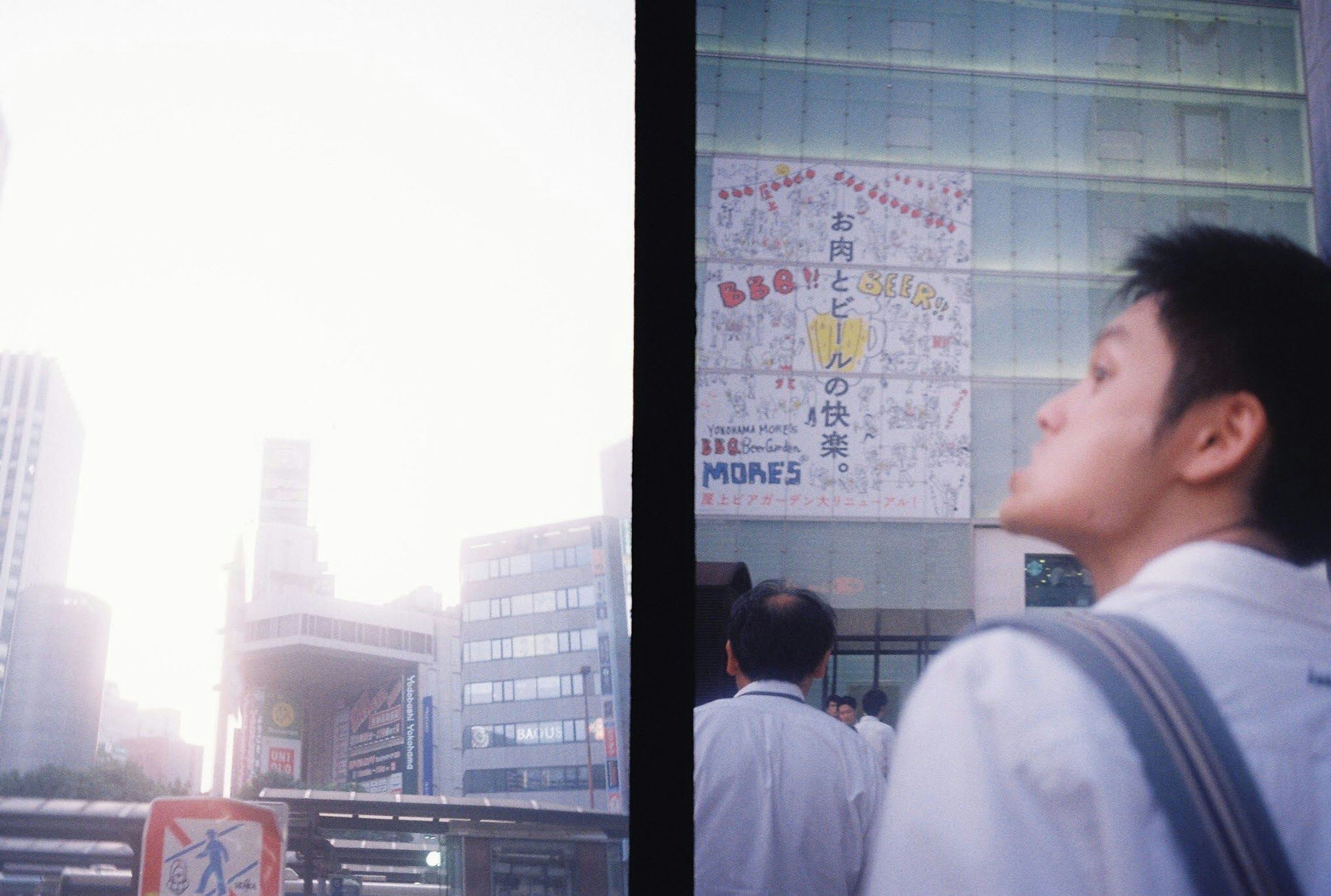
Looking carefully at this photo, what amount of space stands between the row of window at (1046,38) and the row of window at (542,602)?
28.8m

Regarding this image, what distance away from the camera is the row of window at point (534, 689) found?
3195 centimetres

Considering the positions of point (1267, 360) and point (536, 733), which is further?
point (536, 733)

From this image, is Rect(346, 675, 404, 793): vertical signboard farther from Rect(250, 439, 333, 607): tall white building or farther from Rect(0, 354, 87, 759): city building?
Rect(0, 354, 87, 759): city building

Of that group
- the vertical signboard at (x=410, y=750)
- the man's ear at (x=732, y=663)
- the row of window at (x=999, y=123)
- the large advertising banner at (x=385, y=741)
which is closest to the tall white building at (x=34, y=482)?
the row of window at (x=999, y=123)

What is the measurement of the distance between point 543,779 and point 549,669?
3.17m

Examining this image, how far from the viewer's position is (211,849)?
19.3 ft

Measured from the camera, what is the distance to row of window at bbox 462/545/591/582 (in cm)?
3272

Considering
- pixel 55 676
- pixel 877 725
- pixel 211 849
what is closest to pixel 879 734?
pixel 877 725

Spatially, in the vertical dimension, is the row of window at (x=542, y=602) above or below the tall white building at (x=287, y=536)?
below

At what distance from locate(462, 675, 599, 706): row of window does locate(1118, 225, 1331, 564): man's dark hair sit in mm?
32104

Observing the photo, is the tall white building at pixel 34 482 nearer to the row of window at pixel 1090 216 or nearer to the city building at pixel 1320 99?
the row of window at pixel 1090 216

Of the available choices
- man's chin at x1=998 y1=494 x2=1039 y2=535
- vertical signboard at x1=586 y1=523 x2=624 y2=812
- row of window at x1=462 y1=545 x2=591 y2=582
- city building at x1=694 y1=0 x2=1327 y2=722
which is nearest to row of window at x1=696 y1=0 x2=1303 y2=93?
city building at x1=694 y1=0 x2=1327 y2=722

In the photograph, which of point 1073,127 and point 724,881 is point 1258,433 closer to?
point 724,881

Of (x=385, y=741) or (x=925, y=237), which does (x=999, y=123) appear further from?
(x=385, y=741)
